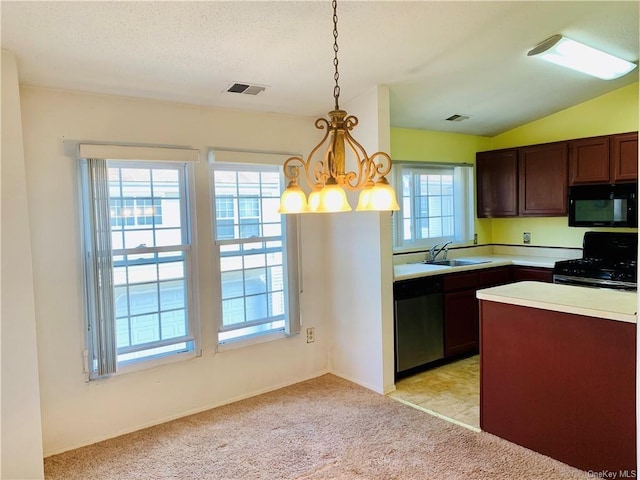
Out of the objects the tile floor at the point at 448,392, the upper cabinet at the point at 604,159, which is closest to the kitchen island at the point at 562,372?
the tile floor at the point at 448,392

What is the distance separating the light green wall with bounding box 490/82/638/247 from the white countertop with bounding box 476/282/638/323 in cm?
189

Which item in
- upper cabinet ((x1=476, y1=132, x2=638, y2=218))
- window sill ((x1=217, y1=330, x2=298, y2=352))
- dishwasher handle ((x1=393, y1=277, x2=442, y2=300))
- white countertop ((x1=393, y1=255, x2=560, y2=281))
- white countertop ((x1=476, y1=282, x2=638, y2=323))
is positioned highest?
upper cabinet ((x1=476, y1=132, x2=638, y2=218))

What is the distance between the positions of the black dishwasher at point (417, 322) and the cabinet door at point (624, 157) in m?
1.76

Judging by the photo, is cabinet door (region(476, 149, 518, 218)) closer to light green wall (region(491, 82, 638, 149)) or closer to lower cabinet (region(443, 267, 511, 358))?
light green wall (region(491, 82, 638, 149))

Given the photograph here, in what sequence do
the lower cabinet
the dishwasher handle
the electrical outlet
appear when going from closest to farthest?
the dishwasher handle → the electrical outlet → the lower cabinet

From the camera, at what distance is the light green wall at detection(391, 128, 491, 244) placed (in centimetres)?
442

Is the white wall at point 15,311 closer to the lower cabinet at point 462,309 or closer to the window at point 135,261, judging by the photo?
the window at point 135,261

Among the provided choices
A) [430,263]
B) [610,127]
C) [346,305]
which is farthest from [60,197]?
[610,127]

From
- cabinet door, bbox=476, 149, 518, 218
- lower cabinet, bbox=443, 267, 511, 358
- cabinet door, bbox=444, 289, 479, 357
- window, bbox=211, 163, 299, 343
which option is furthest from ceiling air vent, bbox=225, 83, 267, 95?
cabinet door, bbox=476, 149, 518, 218

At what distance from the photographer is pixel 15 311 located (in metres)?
2.30

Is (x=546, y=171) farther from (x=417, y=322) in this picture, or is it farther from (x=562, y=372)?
(x=562, y=372)

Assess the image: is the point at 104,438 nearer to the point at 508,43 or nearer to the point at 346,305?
the point at 346,305

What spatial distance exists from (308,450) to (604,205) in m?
3.27

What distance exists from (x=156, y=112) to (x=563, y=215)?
3.69 m
